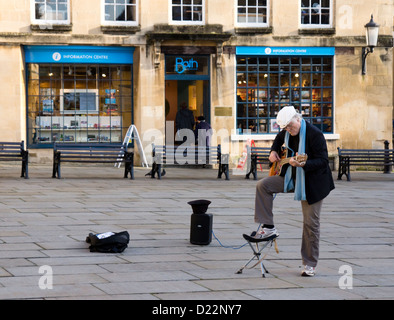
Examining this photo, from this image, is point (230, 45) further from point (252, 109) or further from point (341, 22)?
point (341, 22)

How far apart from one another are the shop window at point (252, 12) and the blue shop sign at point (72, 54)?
3.76 metres

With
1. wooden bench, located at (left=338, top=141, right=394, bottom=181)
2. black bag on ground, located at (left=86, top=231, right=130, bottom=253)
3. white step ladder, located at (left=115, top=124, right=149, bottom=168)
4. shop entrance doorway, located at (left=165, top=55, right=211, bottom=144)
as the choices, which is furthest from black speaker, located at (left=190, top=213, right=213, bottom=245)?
shop entrance doorway, located at (left=165, top=55, right=211, bottom=144)

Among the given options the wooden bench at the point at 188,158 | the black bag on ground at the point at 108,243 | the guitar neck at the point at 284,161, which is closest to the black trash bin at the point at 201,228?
the black bag on ground at the point at 108,243

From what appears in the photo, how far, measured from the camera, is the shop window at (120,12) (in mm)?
23344

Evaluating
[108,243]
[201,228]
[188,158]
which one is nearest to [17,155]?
[188,158]

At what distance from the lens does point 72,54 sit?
75.4 feet

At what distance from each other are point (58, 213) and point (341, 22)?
1442cm

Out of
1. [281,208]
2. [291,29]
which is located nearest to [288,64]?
[291,29]

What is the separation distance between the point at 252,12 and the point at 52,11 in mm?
6037

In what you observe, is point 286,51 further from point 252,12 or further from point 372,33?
point 372,33

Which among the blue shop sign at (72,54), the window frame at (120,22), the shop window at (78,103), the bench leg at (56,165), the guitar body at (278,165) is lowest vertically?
the bench leg at (56,165)

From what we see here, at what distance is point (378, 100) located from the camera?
80.6ft

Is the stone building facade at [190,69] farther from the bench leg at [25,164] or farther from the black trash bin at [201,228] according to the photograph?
the black trash bin at [201,228]
